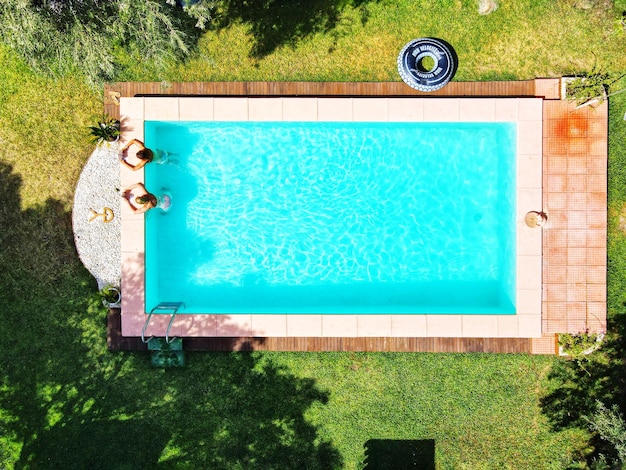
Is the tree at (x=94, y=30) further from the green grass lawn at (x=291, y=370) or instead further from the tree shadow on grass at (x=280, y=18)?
the tree shadow on grass at (x=280, y=18)

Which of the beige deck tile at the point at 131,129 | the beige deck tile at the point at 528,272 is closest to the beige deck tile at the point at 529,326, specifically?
the beige deck tile at the point at 528,272

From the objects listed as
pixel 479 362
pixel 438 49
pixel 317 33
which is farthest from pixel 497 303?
pixel 317 33

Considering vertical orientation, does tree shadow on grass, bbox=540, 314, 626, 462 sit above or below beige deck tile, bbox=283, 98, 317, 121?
below

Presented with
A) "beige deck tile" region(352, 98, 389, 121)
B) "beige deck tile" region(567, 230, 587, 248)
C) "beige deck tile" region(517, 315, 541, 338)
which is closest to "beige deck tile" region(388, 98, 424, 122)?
"beige deck tile" region(352, 98, 389, 121)

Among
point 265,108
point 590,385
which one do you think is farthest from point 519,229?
point 265,108

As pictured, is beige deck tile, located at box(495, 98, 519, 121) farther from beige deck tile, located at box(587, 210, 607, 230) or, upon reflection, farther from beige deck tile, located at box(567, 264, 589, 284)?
beige deck tile, located at box(567, 264, 589, 284)

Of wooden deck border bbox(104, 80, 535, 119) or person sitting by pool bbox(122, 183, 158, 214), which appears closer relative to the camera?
person sitting by pool bbox(122, 183, 158, 214)
